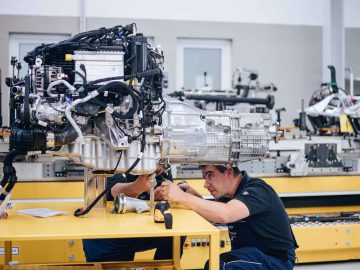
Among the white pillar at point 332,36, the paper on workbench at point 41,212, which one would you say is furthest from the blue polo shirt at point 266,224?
the white pillar at point 332,36

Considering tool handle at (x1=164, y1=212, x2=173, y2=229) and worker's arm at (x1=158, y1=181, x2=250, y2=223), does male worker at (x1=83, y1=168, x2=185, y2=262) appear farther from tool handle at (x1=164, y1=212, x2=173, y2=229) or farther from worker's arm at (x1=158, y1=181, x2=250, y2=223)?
tool handle at (x1=164, y1=212, x2=173, y2=229)

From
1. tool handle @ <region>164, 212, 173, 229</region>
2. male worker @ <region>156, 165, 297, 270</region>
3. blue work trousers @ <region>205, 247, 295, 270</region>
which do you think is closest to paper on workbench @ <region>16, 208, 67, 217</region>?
male worker @ <region>156, 165, 297, 270</region>

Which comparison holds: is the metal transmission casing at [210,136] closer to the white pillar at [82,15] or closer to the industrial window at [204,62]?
the white pillar at [82,15]

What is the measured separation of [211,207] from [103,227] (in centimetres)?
48

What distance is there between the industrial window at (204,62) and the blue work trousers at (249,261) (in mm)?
4872

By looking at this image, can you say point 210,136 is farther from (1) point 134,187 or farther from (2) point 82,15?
(2) point 82,15

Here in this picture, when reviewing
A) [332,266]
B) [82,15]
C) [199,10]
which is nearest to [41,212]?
[332,266]

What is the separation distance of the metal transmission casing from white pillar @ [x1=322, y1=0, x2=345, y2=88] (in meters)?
5.20

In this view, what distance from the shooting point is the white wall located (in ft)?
21.6

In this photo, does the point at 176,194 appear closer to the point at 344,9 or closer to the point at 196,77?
the point at 196,77

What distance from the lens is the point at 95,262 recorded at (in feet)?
8.58

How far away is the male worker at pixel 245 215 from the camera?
7.28 feet

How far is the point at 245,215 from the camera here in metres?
2.24

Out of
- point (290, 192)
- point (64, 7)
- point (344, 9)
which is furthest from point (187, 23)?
point (290, 192)
